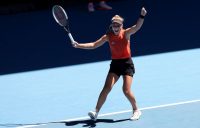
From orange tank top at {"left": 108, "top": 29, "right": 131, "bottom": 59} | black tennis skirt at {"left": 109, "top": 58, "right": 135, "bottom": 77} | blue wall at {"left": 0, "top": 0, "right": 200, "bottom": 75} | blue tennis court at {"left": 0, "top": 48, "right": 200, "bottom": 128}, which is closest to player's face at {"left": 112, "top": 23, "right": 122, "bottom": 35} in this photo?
orange tank top at {"left": 108, "top": 29, "right": 131, "bottom": 59}

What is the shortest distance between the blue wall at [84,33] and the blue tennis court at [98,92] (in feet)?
1.74

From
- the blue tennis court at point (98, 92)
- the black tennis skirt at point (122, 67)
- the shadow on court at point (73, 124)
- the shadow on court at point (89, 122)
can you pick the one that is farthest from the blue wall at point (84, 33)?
the black tennis skirt at point (122, 67)

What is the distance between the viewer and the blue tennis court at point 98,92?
6.98 m

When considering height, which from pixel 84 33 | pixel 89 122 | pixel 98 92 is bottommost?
pixel 89 122

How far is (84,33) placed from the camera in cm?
1215

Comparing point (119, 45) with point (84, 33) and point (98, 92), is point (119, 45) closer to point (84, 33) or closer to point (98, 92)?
point (98, 92)

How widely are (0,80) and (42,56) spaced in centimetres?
151

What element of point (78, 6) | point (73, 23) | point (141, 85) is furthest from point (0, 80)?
point (78, 6)

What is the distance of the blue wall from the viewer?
10391 mm

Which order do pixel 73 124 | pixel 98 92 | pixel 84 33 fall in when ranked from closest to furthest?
pixel 73 124
pixel 98 92
pixel 84 33

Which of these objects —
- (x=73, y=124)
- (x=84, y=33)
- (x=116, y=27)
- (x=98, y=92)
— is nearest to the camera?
(x=116, y=27)

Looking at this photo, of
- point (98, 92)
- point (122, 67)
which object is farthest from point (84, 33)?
point (122, 67)

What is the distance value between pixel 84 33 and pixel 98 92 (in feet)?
13.6

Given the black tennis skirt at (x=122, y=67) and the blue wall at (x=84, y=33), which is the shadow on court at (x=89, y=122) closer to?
the black tennis skirt at (x=122, y=67)
